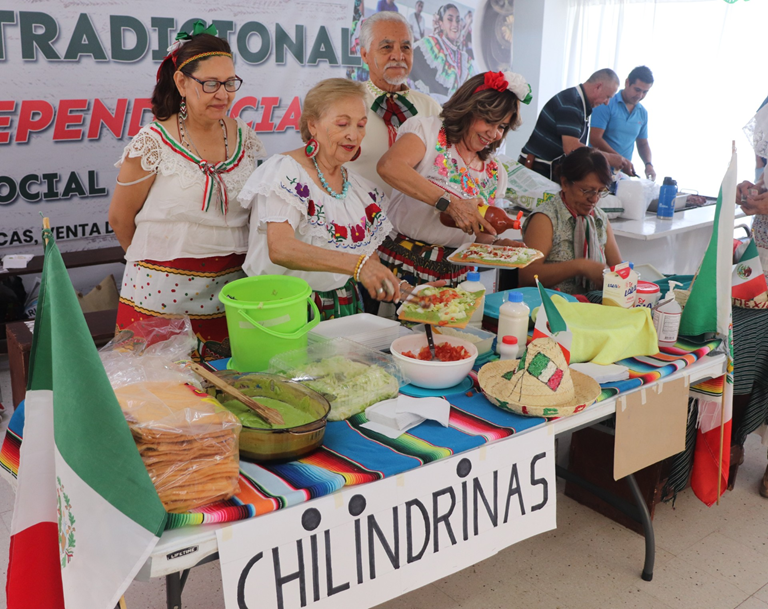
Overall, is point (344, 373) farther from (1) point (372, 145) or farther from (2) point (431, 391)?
(1) point (372, 145)

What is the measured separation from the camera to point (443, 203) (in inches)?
95.0

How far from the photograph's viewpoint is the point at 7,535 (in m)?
2.50

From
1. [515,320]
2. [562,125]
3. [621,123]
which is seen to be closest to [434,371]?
[515,320]

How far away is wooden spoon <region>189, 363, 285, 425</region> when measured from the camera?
1410mm

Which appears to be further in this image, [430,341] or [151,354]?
[430,341]

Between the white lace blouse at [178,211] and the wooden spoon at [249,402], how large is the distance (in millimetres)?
936

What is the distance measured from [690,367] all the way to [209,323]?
161cm

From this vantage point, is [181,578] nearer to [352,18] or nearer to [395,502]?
[395,502]

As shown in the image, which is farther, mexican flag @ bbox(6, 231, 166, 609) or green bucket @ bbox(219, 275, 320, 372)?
green bucket @ bbox(219, 275, 320, 372)

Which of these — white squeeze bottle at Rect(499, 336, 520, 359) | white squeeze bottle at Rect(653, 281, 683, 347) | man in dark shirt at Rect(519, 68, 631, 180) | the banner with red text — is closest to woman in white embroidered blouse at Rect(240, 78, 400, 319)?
white squeeze bottle at Rect(499, 336, 520, 359)

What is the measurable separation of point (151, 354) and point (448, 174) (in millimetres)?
1399

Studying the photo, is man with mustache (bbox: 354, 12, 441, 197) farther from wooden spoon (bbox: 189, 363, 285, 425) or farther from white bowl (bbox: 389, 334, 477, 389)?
wooden spoon (bbox: 189, 363, 285, 425)

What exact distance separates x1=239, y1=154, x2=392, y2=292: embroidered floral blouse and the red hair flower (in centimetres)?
58

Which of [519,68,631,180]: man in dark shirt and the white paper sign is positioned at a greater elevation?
[519,68,631,180]: man in dark shirt
